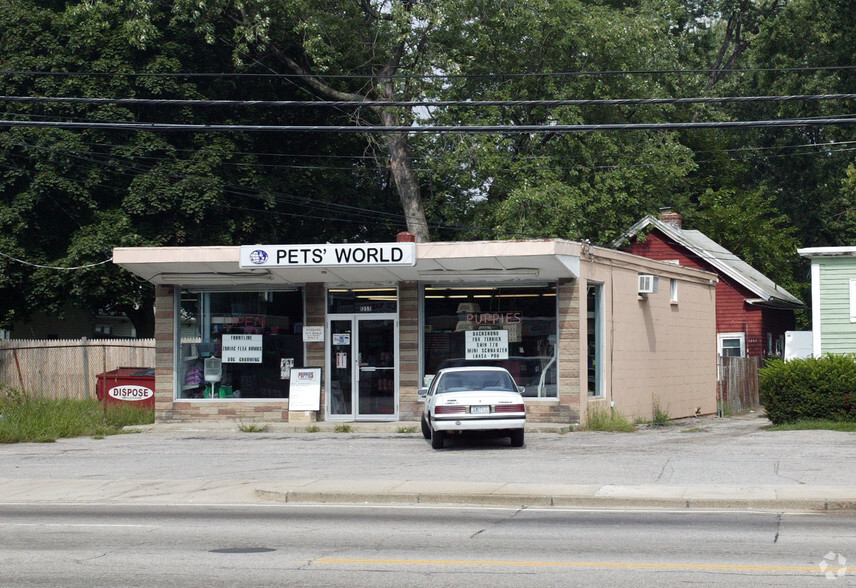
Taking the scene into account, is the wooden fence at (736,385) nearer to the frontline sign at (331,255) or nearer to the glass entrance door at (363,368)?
the glass entrance door at (363,368)

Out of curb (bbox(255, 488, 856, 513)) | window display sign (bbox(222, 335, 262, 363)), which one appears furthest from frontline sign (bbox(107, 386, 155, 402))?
curb (bbox(255, 488, 856, 513))

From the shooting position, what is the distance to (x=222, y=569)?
31.1ft

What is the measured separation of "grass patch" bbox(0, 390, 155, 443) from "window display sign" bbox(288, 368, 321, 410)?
4138 millimetres

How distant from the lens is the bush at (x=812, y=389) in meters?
24.4

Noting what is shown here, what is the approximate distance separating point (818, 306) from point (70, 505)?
2163 centimetres

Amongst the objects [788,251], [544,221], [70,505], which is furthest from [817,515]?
[788,251]

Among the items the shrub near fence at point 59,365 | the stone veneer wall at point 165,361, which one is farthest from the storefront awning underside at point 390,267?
the shrub near fence at point 59,365

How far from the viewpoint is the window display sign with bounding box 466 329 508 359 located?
80.0 feet

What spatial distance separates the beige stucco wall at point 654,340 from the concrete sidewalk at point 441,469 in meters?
2.68

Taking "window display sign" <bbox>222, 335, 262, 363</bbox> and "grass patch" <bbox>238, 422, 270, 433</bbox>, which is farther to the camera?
"window display sign" <bbox>222, 335, 262, 363</bbox>

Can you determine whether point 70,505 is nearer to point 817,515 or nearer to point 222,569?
point 222,569

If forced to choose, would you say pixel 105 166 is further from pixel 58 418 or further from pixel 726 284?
pixel 726 284

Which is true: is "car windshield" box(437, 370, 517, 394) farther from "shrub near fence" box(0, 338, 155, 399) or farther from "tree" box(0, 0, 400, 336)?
"tree" box(0, 0, 400, 336)

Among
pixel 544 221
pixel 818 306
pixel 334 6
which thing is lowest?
pixel 818 306
